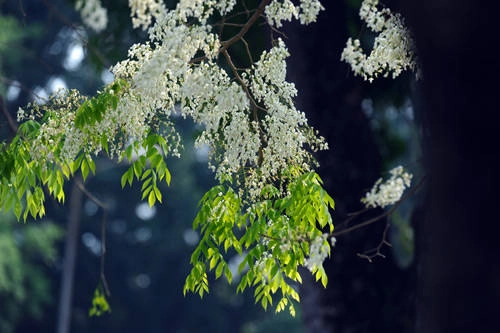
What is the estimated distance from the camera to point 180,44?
618 centimetres

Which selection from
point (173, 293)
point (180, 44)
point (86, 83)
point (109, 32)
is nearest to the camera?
point (180, 44)

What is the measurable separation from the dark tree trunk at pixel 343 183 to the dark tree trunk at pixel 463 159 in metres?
5.10

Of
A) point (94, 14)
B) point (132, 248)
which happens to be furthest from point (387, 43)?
point (132, 248)

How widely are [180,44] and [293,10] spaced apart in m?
0.92

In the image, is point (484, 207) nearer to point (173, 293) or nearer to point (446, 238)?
point (446, 238)

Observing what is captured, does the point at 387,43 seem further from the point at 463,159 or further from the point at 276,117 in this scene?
the point at 463,159

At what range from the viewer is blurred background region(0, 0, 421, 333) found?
9430 millimetres

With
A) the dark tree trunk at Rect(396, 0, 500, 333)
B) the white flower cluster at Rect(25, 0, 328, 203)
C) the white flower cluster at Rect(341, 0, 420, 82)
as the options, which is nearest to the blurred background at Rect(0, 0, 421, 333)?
the white flower cluster at Rect(25, 0, 328, 203)

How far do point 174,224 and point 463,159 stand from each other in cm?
3874

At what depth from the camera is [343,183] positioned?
31.1 feet

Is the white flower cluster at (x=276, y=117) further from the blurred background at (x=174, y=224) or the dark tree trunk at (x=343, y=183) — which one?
the blurred background at (x=174, y=224)

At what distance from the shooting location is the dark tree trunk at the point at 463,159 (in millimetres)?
3758

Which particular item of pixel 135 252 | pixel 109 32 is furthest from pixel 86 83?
pixel 109 32

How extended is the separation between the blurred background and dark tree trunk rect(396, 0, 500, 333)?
5453mm
